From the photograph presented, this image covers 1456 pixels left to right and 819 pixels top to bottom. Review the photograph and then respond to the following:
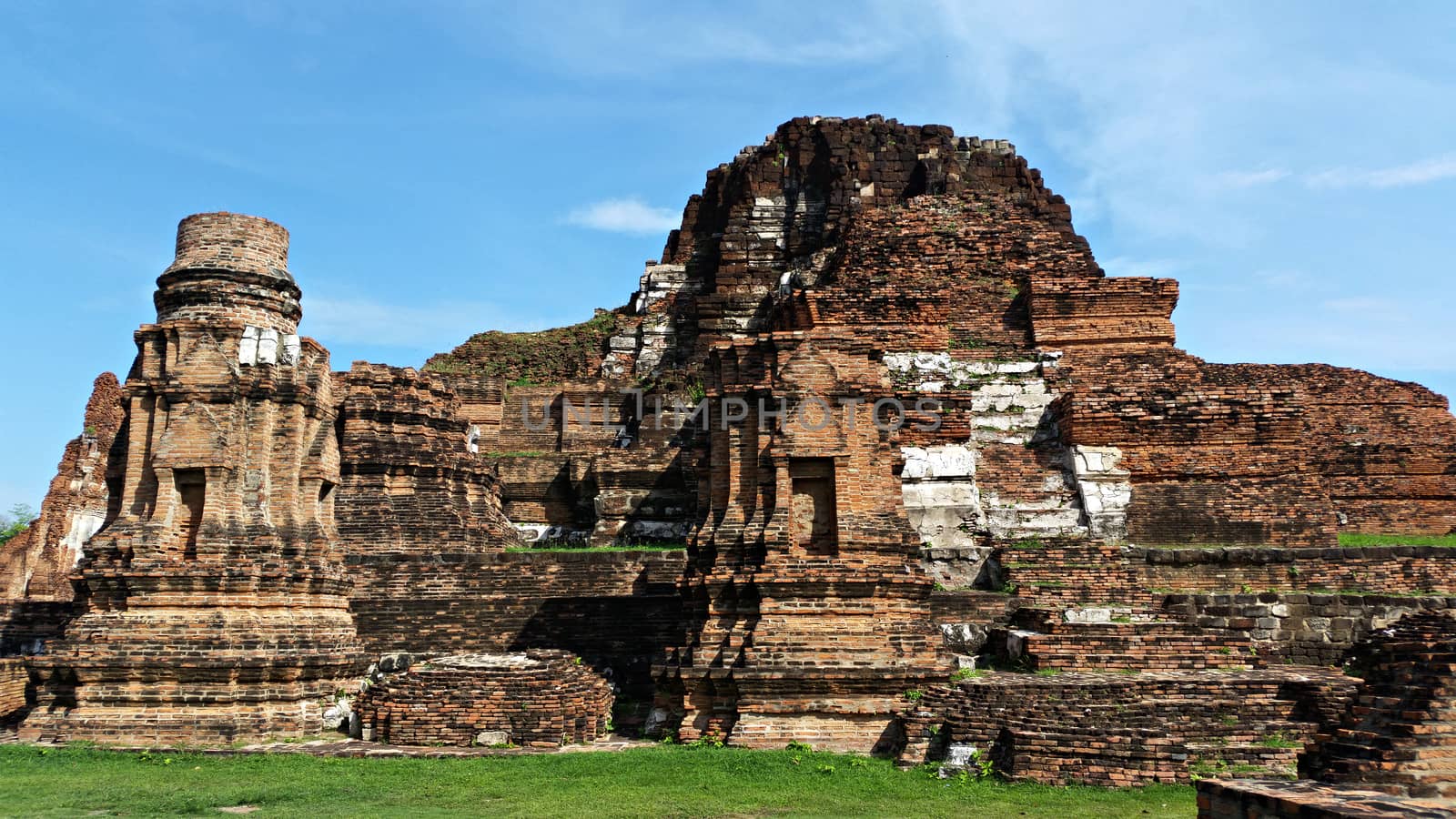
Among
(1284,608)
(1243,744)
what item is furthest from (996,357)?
(1243,744)

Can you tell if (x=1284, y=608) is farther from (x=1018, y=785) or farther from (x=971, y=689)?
(x=1018, y=785)

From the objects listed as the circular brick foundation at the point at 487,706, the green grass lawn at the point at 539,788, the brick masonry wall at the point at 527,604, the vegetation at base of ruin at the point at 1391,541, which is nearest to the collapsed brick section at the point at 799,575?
the green grass lawn at the point at 539,788

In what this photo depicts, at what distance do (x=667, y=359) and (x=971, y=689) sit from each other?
19.6 metres

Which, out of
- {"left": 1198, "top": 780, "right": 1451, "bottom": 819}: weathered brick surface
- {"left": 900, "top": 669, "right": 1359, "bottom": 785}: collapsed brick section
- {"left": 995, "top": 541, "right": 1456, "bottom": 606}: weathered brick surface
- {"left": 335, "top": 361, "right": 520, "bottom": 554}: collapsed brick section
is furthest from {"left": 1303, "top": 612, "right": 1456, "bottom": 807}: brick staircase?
{"left": 335, "top": 361, "right": 520, "bottom": 554}: collapsed brick section

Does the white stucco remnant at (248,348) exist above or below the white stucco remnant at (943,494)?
above

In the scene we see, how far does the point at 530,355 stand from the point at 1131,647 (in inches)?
804

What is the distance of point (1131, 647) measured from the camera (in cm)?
1248

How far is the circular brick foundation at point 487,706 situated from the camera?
12258 mm

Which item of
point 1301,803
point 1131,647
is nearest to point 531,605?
point 1131,647

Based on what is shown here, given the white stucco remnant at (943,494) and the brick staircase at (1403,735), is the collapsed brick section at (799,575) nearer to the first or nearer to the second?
the white stucco remnant at (943,494)

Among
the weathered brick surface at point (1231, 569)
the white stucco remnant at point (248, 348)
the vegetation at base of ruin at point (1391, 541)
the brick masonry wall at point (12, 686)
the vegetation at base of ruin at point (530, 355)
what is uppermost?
the vegetation at base of ruin at point (530, 355)

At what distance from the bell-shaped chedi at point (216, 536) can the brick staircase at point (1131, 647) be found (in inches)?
317

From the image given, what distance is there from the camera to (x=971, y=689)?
11.4 metres

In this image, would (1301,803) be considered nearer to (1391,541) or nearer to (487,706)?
(487,706)
